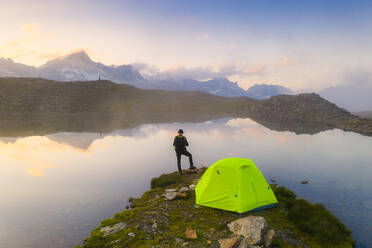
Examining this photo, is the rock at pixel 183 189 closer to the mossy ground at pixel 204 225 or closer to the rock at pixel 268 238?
the mossy ground at pixel 204 225

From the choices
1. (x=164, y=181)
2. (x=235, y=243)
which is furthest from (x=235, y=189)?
(x=164, y=181)

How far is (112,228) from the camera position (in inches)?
370

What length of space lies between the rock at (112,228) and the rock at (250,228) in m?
4.47

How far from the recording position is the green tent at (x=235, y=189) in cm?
1055

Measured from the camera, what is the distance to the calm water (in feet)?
33.1

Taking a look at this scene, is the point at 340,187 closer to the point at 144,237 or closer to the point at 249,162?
the point at 249,162

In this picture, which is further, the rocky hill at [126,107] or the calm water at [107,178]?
the rocky hill at [126,107]

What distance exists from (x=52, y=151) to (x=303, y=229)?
2567 cm

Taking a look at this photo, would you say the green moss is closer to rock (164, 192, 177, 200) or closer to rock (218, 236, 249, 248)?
rock (164, 192, 177, 200)

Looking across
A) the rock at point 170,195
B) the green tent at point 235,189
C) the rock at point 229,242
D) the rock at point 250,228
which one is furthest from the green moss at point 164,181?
the rock at point 229,242

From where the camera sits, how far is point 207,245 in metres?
8.09

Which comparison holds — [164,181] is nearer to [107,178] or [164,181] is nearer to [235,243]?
[107,178]

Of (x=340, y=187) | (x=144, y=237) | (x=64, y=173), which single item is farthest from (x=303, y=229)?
(x=64, y=173)

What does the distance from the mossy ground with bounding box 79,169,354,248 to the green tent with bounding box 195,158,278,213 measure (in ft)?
1.24
